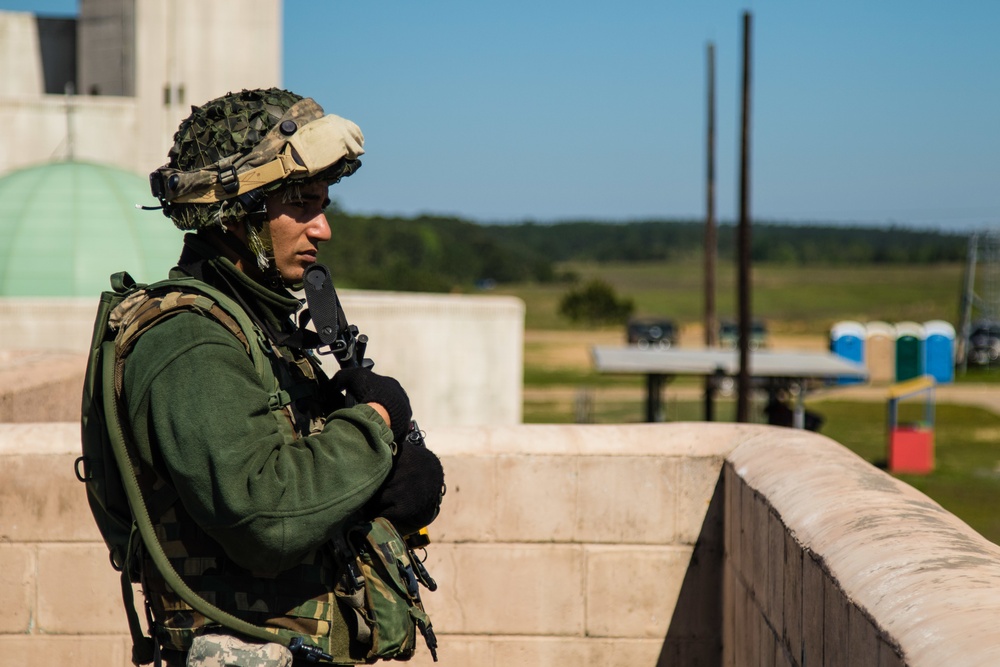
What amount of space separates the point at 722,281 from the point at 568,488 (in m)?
139

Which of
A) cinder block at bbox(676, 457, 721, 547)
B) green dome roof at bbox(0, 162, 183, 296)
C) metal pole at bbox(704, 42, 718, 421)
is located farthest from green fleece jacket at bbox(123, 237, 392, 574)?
metal pole at bbox(704, 42, 718, 421)

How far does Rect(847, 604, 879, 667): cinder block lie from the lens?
2473 millimetres

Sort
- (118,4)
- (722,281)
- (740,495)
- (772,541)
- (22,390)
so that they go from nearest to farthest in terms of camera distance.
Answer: (772,541) < (740,495) < (22,390) < (118,4) < (722,281)

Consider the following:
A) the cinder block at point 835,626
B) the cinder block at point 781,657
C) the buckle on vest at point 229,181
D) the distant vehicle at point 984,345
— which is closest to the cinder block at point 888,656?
the cinder block at point 835,626

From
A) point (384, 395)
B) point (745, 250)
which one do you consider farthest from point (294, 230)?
point (745, 250)

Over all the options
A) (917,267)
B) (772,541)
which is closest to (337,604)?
(772,541)

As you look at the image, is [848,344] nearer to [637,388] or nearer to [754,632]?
[637,388]

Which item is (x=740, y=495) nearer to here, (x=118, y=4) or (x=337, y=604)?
(x=337, y=604)

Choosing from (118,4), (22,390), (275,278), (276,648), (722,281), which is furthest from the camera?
(722,281)

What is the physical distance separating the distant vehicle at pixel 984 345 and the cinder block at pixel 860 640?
47820 mm

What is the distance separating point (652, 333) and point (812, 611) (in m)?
51.3

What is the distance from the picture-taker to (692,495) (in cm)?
487

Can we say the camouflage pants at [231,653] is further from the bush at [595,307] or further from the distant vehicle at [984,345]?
the bush at [595,307]

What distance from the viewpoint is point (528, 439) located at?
496 centimetres
